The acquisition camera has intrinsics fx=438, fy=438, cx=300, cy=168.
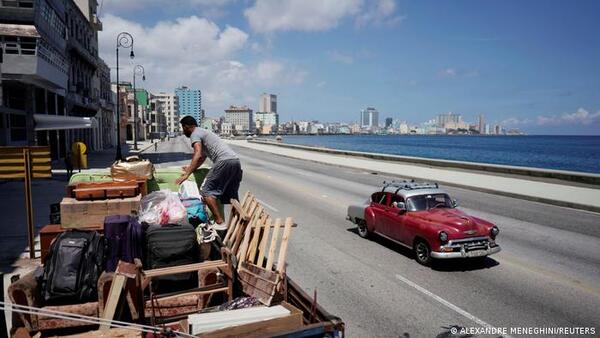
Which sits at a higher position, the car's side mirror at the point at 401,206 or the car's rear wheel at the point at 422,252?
the car's side mirror at the point at 401,206

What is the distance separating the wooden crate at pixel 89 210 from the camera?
22.7ft

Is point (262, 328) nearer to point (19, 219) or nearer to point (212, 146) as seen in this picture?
point (212, 146)

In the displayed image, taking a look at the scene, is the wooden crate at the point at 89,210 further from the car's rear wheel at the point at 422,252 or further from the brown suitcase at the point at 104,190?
the car's rear wheel at the point at 422,252

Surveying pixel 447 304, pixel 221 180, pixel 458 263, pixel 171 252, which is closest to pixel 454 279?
pixel 458 263

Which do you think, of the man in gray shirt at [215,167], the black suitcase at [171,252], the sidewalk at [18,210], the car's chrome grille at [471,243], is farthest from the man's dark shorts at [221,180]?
the sidewalk at [18,210]

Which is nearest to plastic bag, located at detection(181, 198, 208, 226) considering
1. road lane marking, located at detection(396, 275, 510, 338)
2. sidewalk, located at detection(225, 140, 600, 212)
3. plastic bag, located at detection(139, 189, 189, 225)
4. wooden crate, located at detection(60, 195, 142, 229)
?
plastic bag, located at detection(139, 189, 189, 225)

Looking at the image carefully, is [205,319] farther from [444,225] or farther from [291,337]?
Result: [444,225]

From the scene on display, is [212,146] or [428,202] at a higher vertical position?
[212,146]

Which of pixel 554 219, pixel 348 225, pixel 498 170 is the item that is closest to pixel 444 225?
pixel 348 225

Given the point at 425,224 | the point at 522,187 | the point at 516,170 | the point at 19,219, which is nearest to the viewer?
the point at 425,224

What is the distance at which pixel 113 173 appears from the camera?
858 centimetres

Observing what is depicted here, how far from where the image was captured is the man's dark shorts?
7945 millimetres

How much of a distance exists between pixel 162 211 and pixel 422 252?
5.73 metres

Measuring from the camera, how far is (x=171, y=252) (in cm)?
576
